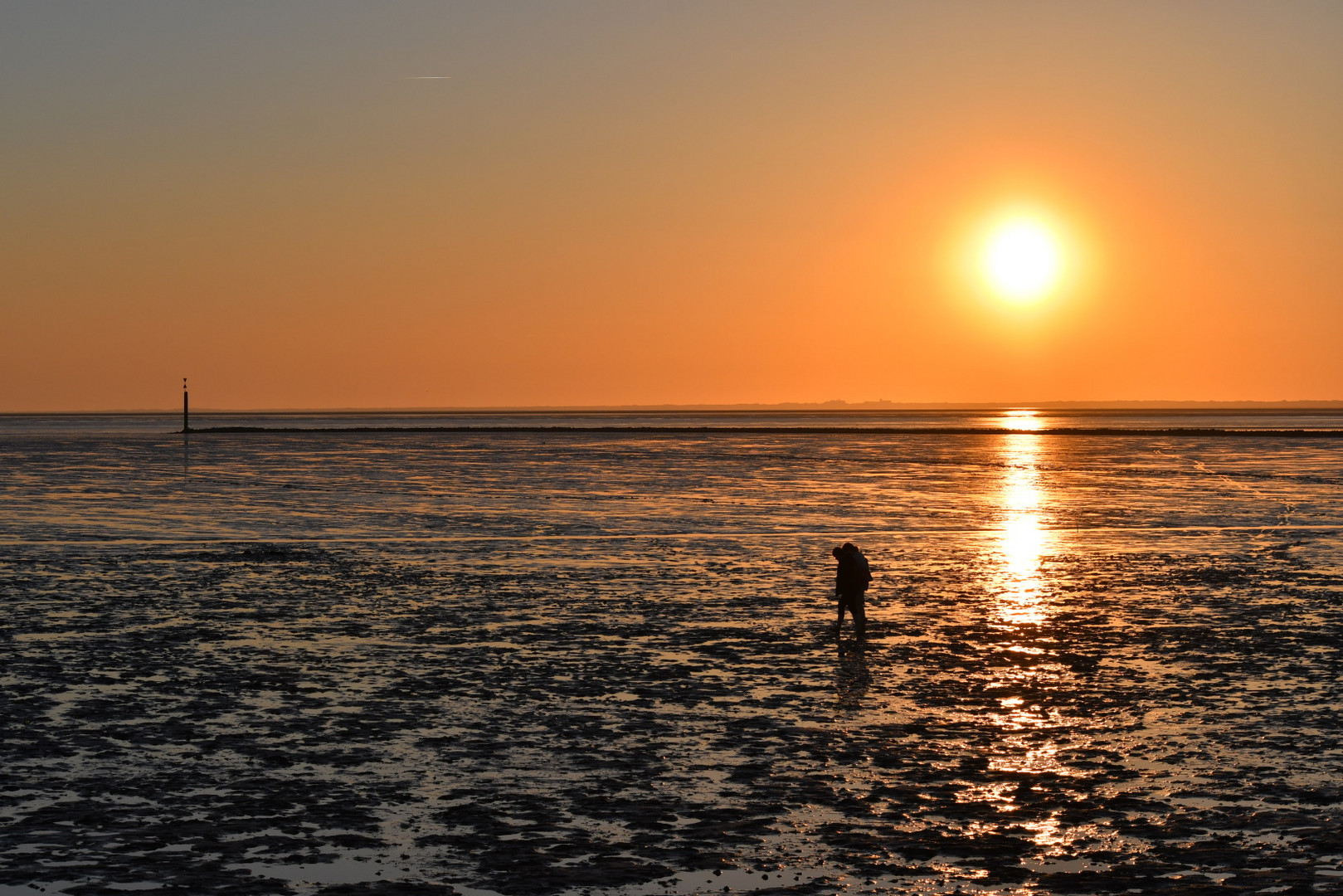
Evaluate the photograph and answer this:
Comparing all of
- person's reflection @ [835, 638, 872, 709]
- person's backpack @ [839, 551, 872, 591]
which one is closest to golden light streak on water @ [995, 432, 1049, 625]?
person's backpack @ [839, 551, 872, 591]

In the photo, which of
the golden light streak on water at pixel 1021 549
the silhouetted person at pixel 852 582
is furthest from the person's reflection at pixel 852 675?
the golden light streak on water at pixel 1021 549

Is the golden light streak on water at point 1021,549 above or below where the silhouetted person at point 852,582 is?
below

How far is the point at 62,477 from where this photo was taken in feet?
184

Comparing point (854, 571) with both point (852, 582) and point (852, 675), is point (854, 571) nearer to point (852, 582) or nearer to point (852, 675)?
point (852, 582)

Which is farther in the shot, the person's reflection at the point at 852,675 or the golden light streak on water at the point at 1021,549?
the golden light streak on water at the point at 1021,549

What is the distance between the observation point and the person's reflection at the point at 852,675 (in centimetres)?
1344

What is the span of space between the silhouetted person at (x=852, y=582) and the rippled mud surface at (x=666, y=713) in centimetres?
33

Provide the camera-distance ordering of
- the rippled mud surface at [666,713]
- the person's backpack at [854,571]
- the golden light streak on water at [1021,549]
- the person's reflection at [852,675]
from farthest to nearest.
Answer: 1. the golden light streak on water at [1021,549]
2. the person's backpack at [854,571]
3. the person's reflection at [852,675]
4. the rippled mud surface at [666,713]

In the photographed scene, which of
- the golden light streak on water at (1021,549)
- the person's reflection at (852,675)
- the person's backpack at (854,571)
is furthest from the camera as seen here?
the golden light streak on water at (1021,549)

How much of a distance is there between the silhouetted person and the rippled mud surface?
0.33 metres

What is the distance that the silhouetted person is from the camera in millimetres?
17141

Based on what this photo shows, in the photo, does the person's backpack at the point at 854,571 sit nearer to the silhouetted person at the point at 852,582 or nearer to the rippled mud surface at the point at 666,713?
the silhouetted person at the point at 852,582

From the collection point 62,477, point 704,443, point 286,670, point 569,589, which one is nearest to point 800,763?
point 286,670

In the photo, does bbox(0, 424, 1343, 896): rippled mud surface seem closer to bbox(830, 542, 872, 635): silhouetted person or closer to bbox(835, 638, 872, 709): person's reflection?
bbox(835, 638, 872, 709): person's reflection
